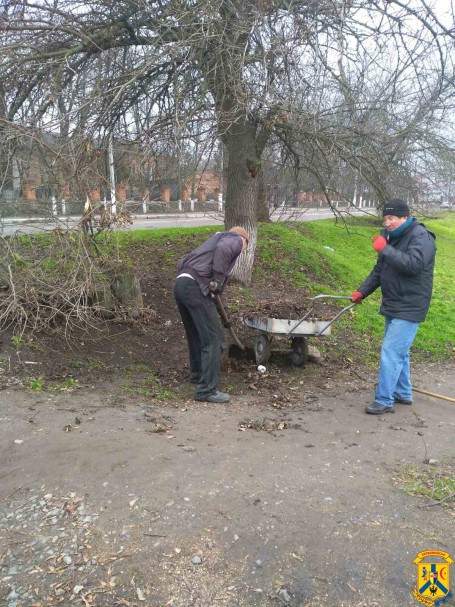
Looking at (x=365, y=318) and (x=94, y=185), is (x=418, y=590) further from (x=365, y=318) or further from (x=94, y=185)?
(x=365, y=318)

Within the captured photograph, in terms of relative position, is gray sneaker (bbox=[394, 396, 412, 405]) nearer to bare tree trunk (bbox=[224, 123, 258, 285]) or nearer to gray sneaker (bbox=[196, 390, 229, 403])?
gray sneaker (bbox=[196, 390, 229, 403])

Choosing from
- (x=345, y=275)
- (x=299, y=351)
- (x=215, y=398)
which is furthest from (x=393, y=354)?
(x=345, y=275)

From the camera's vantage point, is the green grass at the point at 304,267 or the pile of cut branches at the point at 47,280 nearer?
the pile of cut branches at the point at 47,280

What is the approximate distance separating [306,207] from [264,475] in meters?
7.60

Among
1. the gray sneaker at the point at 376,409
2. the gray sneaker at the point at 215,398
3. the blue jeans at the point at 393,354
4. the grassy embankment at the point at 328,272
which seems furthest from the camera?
the grassy embankment at the point at 328,272

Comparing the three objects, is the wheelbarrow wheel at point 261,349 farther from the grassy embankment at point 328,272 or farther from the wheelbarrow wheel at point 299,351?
the grassy embankment at point 328,272

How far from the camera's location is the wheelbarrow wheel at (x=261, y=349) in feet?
20.4

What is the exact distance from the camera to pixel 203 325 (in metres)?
5.19

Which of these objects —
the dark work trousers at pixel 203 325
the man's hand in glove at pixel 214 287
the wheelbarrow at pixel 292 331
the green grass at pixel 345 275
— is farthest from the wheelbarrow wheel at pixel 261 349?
the green grass at pixel 345 275

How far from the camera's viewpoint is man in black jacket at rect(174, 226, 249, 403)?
5.07 m

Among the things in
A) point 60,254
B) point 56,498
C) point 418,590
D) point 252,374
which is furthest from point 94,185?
point 418,590

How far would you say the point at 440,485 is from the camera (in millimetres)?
3617

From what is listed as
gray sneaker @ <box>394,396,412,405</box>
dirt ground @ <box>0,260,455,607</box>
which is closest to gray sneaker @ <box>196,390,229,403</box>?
dirt ground @ <box>0,260,455,607</box>

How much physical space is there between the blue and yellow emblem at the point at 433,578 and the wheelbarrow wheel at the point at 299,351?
363 cm
